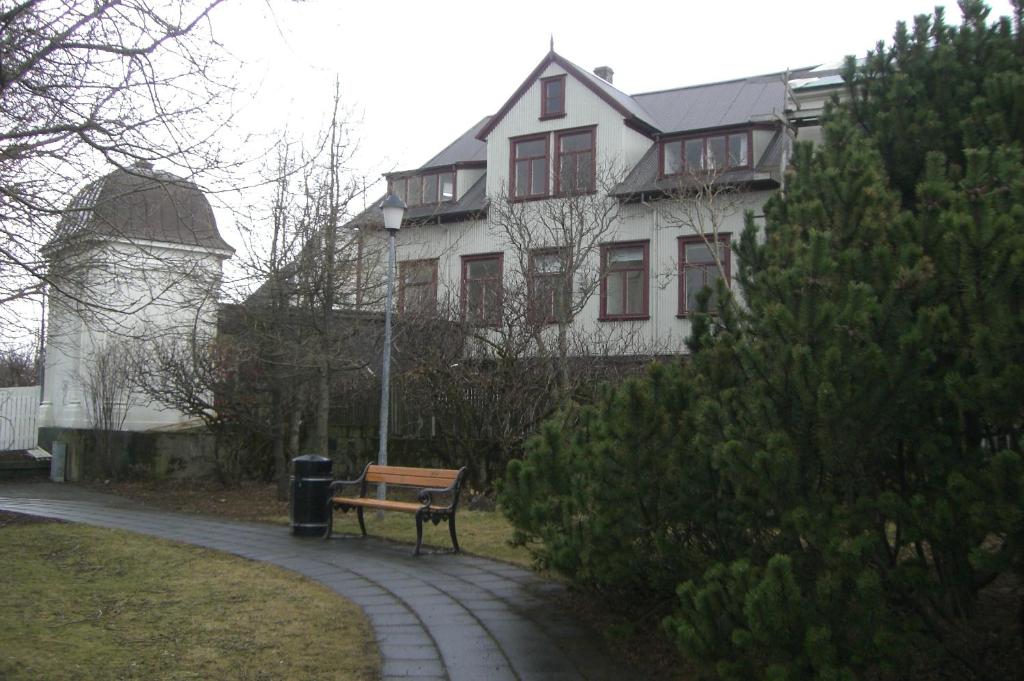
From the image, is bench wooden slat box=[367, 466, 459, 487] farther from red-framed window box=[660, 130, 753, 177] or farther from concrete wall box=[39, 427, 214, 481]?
red-framed window box=[660, 130, 753, 177]

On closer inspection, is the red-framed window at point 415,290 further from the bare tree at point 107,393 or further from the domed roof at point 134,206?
the domed roof at point 134,206

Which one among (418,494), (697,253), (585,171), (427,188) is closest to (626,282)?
(697,253)

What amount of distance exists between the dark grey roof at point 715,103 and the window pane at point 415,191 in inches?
270

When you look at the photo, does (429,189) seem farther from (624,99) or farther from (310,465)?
(310,465)

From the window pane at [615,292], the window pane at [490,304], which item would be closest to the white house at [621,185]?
the window pane at [615,292]

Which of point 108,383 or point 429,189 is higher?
point 429,189

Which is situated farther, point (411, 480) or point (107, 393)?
point (107, 393)

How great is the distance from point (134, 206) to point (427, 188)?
20.3 m

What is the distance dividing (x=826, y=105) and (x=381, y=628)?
16.2 feet

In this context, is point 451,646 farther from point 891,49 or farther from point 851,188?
point 891,49

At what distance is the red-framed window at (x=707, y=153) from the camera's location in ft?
77.1

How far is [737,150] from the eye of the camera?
2380cm

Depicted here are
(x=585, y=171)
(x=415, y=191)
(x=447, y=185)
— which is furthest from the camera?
(x=447, y=185)

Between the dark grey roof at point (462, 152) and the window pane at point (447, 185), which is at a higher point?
the dark grey roof at point (462, 152)
